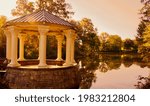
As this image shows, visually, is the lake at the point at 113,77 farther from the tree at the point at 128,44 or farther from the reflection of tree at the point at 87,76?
the tree at the point at 128,44

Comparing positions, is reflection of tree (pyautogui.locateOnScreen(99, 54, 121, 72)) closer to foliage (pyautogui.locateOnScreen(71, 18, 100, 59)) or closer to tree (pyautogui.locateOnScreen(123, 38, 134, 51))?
foliage (pyautogui.locateOnScreen(71, 18, 100, 59))

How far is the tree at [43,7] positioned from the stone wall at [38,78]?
2039cm

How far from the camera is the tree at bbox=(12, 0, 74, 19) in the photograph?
35.1 meters

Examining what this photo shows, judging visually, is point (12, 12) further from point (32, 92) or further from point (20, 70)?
point (32, 92)

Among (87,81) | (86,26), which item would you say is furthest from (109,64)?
(87,81)

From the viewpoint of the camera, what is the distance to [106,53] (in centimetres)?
8094

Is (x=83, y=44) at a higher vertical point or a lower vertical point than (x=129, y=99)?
higher

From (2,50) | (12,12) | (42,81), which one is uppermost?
(12,12)

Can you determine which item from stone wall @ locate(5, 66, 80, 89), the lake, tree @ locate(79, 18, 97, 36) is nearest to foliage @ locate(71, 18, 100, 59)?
tree @ locate(79, 18, 97, 36)

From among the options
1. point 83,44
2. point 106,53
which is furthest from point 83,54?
point 106,53

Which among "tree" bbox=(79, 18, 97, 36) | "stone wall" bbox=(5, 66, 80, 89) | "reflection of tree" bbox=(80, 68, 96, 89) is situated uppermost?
"tree" bbox=(79, 18, 97, 36)

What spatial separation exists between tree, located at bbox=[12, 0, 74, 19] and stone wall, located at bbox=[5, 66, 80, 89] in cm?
2039

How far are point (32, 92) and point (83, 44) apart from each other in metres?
39.9

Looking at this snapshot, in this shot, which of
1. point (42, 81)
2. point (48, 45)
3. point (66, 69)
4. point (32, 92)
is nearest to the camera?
point (32, 92)
